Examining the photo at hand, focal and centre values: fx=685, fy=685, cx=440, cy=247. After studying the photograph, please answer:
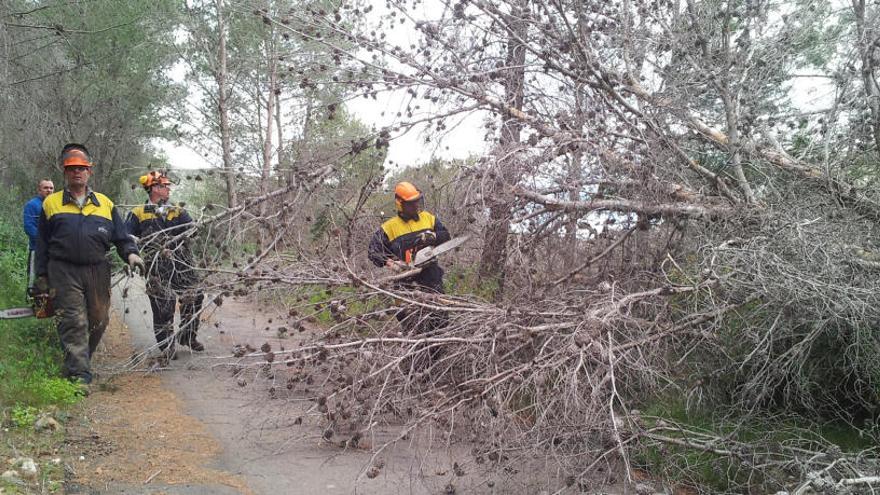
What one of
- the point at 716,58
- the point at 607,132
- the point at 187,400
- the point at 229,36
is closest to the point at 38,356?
the point at 187,400

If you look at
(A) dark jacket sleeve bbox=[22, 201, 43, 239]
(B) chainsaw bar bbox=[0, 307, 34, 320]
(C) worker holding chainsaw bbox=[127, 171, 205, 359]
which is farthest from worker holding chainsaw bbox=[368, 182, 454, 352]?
(A) dark jacket sleeve bbox=[22, 201, 43, 239]

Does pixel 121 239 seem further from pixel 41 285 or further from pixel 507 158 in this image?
pixel 507 158

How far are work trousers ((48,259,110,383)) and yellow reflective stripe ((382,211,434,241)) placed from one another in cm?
245

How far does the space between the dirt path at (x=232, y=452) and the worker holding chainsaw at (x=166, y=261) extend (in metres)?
0.36

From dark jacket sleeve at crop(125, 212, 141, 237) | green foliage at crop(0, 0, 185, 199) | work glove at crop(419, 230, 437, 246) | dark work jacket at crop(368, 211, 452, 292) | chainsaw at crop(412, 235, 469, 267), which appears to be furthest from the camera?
green foliage at crop(0, 0, 185, 199)

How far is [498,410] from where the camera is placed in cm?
378

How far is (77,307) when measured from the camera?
555 centimetres

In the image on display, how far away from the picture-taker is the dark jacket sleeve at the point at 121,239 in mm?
5910

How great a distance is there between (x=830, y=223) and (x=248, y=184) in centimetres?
450

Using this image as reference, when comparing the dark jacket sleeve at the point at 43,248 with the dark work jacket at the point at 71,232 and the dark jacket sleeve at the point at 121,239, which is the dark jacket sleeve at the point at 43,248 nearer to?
the dark work jacket at the point at 71,232

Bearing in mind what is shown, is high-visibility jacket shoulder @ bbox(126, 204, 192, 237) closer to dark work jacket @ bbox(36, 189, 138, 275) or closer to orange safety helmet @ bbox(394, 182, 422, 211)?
dark work jacket @ bbox(36, 189, 138, 275)

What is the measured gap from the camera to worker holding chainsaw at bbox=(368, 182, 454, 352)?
5695 mm

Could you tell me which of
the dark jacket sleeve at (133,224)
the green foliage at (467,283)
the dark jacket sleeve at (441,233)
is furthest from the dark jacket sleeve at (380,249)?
the dark jacket sleeve at (133,224)

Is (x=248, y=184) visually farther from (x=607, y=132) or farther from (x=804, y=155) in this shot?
(x=804, y=155)
